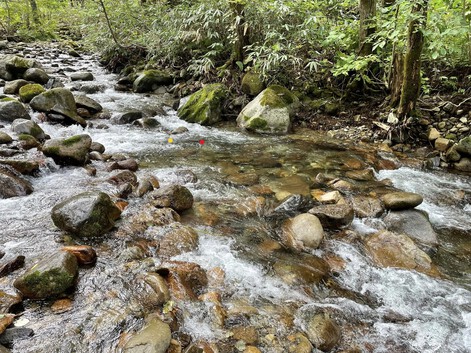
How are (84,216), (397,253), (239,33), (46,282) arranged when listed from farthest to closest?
(239,33) < (397,253) < (84,216) < (46,282)

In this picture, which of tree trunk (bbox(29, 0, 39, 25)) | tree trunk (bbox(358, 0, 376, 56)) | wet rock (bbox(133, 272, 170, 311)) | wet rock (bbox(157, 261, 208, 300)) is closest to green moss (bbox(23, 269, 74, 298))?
wet rock (bbox(133, 272, 170, 311))

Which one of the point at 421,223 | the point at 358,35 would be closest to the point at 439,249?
the point at 421,223

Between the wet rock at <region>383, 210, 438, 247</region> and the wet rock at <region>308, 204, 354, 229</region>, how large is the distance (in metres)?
0.53

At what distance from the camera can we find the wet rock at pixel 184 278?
117 inches

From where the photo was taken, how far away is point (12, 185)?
14.4 ft

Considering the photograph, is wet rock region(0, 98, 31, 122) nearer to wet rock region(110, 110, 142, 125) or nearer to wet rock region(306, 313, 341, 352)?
wet rock region(110, 110, 142, 125)

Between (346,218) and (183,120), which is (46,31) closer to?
(183,120)

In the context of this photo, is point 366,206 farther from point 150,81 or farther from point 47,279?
point 150,81

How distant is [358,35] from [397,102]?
2.01 metres

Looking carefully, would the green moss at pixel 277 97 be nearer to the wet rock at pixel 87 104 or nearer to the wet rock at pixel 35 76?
the wet rock at pixel 87 104

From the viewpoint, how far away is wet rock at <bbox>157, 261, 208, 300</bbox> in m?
2.97

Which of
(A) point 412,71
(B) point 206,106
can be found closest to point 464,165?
(A) point 412,71

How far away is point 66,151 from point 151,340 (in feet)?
13.1

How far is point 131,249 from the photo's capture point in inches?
135
